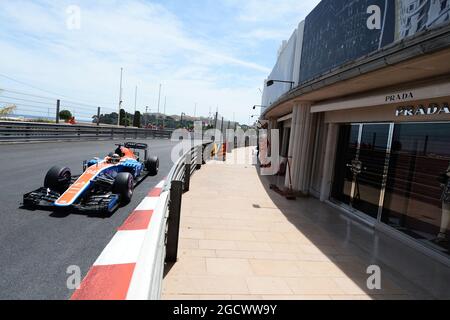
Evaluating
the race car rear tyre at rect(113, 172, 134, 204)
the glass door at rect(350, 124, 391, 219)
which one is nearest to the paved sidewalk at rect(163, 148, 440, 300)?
the glass door at rect(350, 124, 391, 219)

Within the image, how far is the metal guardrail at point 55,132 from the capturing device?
12.3 m

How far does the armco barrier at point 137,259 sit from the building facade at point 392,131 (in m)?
3.15

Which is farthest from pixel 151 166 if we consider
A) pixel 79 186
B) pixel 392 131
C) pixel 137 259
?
pixel 137 259

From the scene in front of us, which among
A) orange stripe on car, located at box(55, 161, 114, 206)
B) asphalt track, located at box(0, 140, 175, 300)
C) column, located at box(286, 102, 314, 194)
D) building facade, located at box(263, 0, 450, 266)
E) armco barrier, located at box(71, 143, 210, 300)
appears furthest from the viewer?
column, located at box(286, 102, 314, 194)

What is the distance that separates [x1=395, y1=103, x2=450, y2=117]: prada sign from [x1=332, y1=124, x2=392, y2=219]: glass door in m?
0.68

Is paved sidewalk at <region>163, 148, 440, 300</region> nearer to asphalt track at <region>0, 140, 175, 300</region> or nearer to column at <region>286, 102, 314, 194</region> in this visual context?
asphalt track at <region>0, 140, 175, 300</region>

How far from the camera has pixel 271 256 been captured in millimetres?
4270

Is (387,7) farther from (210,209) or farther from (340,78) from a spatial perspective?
(210,209)

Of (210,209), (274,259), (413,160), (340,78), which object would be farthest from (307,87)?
(274,259)

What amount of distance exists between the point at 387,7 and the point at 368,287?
266 inches

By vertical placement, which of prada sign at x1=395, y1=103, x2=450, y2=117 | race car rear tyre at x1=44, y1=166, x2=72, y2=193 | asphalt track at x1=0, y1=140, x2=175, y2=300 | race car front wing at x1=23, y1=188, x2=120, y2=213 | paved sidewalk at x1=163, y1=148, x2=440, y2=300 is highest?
prada sign at x1=395, y1=103, x2=450, y2=117

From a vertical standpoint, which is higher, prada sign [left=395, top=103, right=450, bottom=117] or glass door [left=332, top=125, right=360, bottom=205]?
prada sign [left=395, top=103, right=450, bottom=117]

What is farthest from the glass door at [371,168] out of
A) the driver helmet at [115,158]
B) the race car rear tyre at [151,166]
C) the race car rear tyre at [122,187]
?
the driver helmet at [115,158]

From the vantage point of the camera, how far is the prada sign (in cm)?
471
